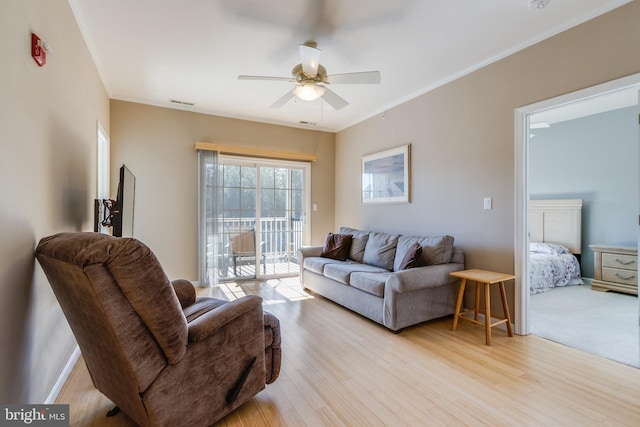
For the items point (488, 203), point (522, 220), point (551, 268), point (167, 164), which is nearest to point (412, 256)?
point (488, 203)

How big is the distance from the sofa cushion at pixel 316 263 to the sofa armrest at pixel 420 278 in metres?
1.23

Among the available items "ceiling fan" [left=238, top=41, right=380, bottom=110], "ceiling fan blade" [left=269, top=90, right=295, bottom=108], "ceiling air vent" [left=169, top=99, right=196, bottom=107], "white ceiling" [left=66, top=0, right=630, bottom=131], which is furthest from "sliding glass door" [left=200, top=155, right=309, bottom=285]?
"ceiling fan" [left=238, top=41, right=380, bottom=110]

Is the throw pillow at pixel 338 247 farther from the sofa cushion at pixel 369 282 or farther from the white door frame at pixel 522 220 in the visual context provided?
the white door frame at pixel 522 220

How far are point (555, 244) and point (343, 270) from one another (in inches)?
154

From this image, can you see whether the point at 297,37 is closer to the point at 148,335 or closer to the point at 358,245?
the point at 148,335

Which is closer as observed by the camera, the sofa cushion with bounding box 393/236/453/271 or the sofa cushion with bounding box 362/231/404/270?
the sofa cushion with bounding box 393/236/453/271

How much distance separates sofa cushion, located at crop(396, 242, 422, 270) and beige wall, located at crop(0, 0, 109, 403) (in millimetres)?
2857

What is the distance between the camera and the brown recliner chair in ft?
3.79

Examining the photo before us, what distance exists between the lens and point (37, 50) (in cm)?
155

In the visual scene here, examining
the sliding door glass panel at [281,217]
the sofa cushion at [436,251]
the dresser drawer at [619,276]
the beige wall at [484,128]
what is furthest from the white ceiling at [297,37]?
the dresser drawer at [619,276]

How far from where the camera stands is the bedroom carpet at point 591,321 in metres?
2.47

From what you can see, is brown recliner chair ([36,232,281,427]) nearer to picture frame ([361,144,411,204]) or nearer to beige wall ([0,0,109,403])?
beige wall ([0,0,109,403])

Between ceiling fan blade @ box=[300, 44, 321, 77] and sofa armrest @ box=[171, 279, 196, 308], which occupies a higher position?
ceiling fan blade @ box=[300, 44, 321, 77]

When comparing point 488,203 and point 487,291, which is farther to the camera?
point 488,203
